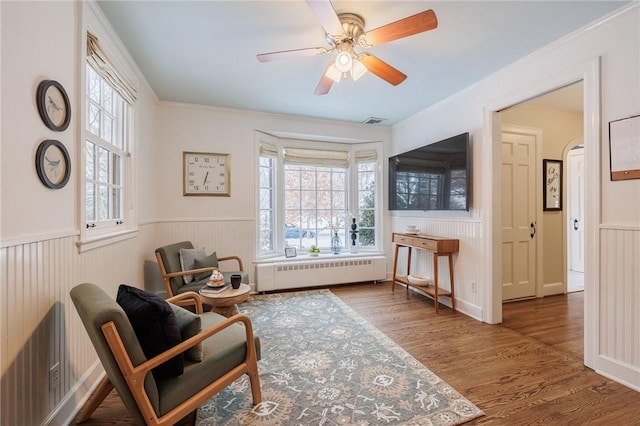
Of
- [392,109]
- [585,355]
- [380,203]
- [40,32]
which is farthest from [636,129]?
[40,32]

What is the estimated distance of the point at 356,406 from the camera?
169 cm

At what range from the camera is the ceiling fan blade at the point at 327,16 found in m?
1.53

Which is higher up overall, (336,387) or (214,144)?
(214,144)

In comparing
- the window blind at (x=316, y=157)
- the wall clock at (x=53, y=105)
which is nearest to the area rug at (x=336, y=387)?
the wall clock at (x=53, y=105)

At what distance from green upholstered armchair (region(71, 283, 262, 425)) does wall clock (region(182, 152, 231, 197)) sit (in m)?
2.47

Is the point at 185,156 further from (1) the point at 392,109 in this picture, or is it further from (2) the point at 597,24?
(2) the point at 597,24

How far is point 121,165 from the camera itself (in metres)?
2.62

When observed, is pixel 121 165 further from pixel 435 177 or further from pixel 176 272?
pixel 435 177

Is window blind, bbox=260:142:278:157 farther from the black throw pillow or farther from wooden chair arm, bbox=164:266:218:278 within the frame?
the black throw pillow

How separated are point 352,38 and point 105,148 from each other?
212 cm

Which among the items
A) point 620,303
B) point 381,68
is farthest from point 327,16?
point 620,303

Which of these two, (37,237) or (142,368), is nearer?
(142,368)

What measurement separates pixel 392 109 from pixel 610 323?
3083 mm

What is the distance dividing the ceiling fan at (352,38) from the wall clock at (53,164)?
1.34m
